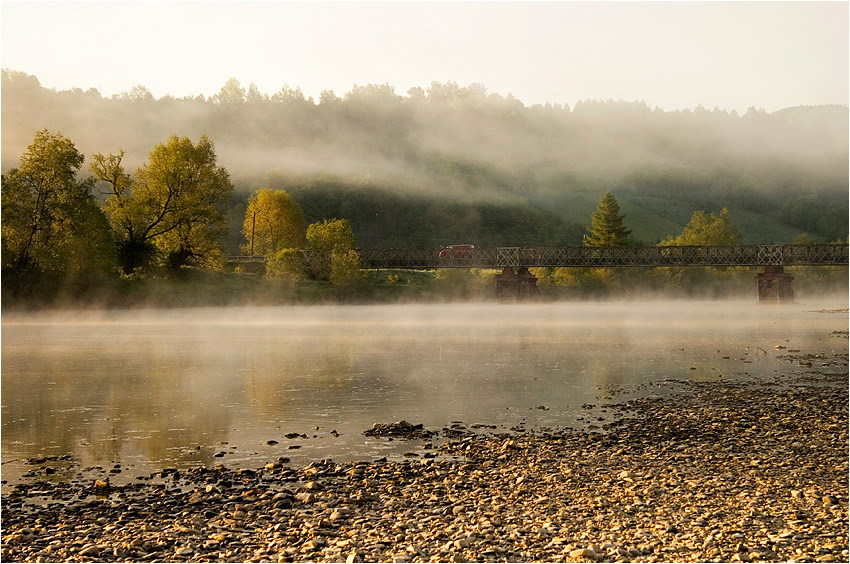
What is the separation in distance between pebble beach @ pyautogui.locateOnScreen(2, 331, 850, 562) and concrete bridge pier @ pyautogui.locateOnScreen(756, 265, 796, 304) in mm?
110986

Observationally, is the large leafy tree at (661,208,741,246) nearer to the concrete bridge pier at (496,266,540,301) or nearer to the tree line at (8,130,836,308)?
the concrete bridge pier at (496,266,540,301)

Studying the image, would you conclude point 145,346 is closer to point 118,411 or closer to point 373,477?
point 118,411

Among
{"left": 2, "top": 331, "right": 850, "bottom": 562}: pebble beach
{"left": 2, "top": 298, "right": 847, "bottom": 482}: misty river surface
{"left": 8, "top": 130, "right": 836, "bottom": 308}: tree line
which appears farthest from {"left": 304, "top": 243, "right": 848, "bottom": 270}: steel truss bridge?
{"left": 2, "top": 331, "right": 850, "bottom": 562}: pebble beach

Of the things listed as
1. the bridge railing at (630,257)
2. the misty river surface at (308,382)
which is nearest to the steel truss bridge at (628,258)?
the bridge railing at (630,257)

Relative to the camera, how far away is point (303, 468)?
14758 millimetres

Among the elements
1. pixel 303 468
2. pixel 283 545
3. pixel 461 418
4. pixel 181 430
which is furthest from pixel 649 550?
pixel 181 430

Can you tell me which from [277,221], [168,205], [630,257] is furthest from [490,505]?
[277,221]

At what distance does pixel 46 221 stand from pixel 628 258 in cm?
9373

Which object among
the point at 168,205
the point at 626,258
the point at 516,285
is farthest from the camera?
the point at 626,258

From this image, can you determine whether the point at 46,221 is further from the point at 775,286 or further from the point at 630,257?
the point at 775,286

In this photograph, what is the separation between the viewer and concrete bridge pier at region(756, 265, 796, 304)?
121188 mm

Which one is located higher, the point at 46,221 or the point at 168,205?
the point at 168,205

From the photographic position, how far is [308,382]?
1120 inches

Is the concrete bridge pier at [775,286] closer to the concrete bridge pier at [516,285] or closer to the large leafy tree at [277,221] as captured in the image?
the concrete bridge pier at [516,285]
